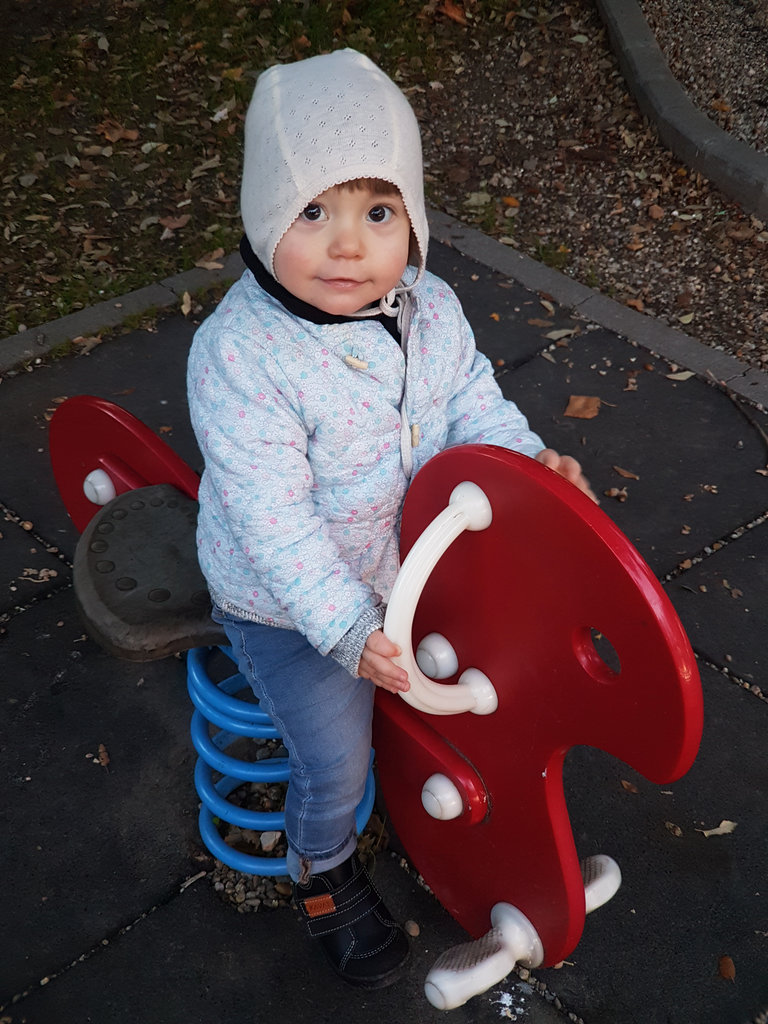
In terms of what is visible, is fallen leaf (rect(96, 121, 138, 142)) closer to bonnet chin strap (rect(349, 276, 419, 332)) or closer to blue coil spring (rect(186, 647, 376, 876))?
blue coil spring (rect(186, 647, 376, 876))

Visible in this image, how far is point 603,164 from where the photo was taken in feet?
16.8

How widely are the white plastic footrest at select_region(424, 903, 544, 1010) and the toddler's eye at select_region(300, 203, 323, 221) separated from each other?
4.28 ft

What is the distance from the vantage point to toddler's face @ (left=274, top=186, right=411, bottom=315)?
1.71 meters

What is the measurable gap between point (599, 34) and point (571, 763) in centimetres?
474

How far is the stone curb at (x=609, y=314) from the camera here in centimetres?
383

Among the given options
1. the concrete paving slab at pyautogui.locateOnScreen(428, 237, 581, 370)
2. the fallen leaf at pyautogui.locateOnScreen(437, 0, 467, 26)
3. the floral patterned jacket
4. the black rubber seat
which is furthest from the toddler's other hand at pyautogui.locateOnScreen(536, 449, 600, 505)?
the fallen leaf at pyautogui.locateOnScreen(437, 0, 467, 26)

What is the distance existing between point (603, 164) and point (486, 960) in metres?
4.17

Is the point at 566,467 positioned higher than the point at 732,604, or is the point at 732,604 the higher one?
the point at 566,467

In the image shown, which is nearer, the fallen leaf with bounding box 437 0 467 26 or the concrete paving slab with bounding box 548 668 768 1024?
the concrete paving slab with bounding box 548 668 768 1024

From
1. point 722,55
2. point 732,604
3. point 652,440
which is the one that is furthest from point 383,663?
point 722,55

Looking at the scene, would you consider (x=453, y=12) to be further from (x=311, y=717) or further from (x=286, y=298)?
(x=311, y=717)

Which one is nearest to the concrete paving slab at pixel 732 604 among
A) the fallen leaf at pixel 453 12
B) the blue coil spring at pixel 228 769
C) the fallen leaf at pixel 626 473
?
the fallen leaf at pixel 626 473

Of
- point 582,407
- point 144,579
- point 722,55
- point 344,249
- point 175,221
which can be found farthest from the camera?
point 722,55

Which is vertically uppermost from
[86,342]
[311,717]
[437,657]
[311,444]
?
[311,444]
